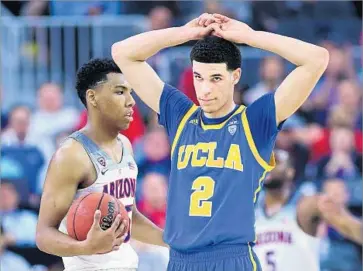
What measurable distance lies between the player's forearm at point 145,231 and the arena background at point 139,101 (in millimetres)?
3428

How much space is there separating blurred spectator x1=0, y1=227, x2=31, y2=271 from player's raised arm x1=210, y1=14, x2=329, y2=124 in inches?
203

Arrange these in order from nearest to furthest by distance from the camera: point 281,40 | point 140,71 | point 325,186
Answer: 1. point 281,40
2. point 140,71
3. point 325,186

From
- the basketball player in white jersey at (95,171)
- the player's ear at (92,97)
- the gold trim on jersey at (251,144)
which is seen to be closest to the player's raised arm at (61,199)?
the basketball player in white jersey at (95,171)

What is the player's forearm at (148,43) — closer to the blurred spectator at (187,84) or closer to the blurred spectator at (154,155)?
the blurred spectator at (154,155)

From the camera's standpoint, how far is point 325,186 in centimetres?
1104

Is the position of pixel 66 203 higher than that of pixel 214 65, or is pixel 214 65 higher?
pixel 214 65

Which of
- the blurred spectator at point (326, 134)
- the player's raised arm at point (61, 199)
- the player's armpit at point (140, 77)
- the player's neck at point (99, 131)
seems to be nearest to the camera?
the player's raised arm at point (61, 199)

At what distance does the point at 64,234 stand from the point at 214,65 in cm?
130

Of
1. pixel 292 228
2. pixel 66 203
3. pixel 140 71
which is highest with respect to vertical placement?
pixel 140 71

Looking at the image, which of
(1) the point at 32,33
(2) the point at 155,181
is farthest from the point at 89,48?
(2) the point at 155,181

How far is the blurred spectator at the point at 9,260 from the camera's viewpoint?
32.7ft

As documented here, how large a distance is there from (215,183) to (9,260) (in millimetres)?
5140

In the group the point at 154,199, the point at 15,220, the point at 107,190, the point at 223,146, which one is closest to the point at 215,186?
the point at 223,146

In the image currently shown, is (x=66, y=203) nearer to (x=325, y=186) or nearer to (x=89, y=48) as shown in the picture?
(x=325, y=186)
